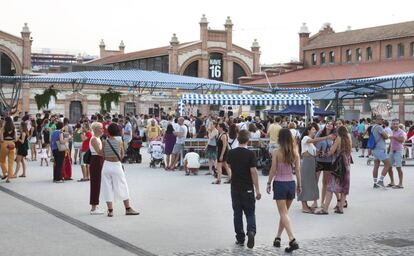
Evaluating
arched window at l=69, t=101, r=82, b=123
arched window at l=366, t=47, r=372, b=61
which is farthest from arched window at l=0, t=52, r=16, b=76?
arched window at l=366, t=47, r=372, b=61

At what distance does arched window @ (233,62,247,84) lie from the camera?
6419 cm

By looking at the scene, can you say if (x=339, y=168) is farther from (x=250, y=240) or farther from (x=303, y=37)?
(x=303, y=37)

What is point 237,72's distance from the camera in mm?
64500

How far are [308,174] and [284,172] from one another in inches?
132

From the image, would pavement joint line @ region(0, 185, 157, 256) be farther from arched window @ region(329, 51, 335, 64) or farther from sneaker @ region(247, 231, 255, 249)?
arched window @ region(329, 51, 335, 64)

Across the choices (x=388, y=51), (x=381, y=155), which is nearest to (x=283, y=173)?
(x=381, y=155)

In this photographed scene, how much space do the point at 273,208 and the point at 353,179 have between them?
6.08 metres

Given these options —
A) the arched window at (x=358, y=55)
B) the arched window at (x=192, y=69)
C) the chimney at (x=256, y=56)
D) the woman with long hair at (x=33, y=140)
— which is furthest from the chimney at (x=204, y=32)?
the woman with long hair at (x=33, y=140)

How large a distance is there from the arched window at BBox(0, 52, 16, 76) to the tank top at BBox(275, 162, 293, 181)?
1858 inches

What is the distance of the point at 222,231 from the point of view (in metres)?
9.89

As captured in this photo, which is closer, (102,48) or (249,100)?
(249,100)

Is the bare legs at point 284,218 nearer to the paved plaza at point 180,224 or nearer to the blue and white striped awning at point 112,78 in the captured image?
the paved plaza at point 180,224

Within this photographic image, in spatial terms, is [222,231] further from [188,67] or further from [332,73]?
[188,67]

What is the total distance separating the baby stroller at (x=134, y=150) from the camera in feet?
74.9
